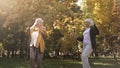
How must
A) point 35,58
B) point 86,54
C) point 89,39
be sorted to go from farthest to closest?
point 89,39
point 86,54
point 35,58

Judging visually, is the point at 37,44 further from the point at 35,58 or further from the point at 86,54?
the point at 86,54

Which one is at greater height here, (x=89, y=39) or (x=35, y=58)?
(x=89, y=39)

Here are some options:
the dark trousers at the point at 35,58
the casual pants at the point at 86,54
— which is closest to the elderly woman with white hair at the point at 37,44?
the dark trousers at the point at 35,58

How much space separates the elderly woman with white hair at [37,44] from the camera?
10844mm

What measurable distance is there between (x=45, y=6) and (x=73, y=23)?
6.07 metres

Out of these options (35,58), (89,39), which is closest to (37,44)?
(35,58)

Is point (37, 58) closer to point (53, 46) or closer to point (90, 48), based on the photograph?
point (90, 48)

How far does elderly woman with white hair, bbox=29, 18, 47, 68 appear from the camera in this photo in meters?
10.8

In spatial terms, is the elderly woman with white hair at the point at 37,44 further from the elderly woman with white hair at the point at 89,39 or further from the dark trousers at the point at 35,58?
the elderly woman with white hair at the point at 89,39

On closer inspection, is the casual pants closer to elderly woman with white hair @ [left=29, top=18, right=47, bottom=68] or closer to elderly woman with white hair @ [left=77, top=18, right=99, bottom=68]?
elderly woman with white hair @ [left=77, top=18, right=99, bottom=68]

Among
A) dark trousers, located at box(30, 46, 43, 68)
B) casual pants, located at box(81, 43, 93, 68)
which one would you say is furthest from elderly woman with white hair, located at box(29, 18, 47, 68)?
casual pants, located at box(81, 43, 93, 68)

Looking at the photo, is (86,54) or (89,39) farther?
(89,39)

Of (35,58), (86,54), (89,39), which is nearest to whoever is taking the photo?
(35,58)

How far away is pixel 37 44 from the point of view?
36.2ft
